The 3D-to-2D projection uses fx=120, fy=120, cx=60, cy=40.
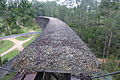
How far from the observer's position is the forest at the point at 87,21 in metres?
4.55

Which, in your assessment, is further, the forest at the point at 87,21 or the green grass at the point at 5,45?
the green grass at the point at 5,45

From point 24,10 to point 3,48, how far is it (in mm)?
6435

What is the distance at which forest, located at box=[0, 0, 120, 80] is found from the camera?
4.55 m

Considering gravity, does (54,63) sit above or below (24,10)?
below

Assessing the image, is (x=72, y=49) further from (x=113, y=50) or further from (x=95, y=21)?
(x=95, y=21)

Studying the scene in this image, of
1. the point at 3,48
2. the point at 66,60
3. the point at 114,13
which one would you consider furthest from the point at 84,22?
the point at 66,60

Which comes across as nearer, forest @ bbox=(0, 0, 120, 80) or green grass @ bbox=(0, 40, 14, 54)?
forest @ bbox=(0, 0, 120, 80)

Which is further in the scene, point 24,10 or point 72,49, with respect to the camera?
point 24,10

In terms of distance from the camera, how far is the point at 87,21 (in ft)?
66.6

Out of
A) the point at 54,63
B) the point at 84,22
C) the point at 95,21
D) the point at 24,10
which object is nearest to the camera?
the point at 54,63

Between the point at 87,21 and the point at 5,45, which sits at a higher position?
the point at 87,21

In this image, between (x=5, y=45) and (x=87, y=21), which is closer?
(x=5, y=45)

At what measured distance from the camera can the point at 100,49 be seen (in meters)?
14.0

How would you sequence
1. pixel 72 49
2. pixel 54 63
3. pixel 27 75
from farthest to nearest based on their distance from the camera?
pixel 72 49, pixel 54 63, pixel 27 75
